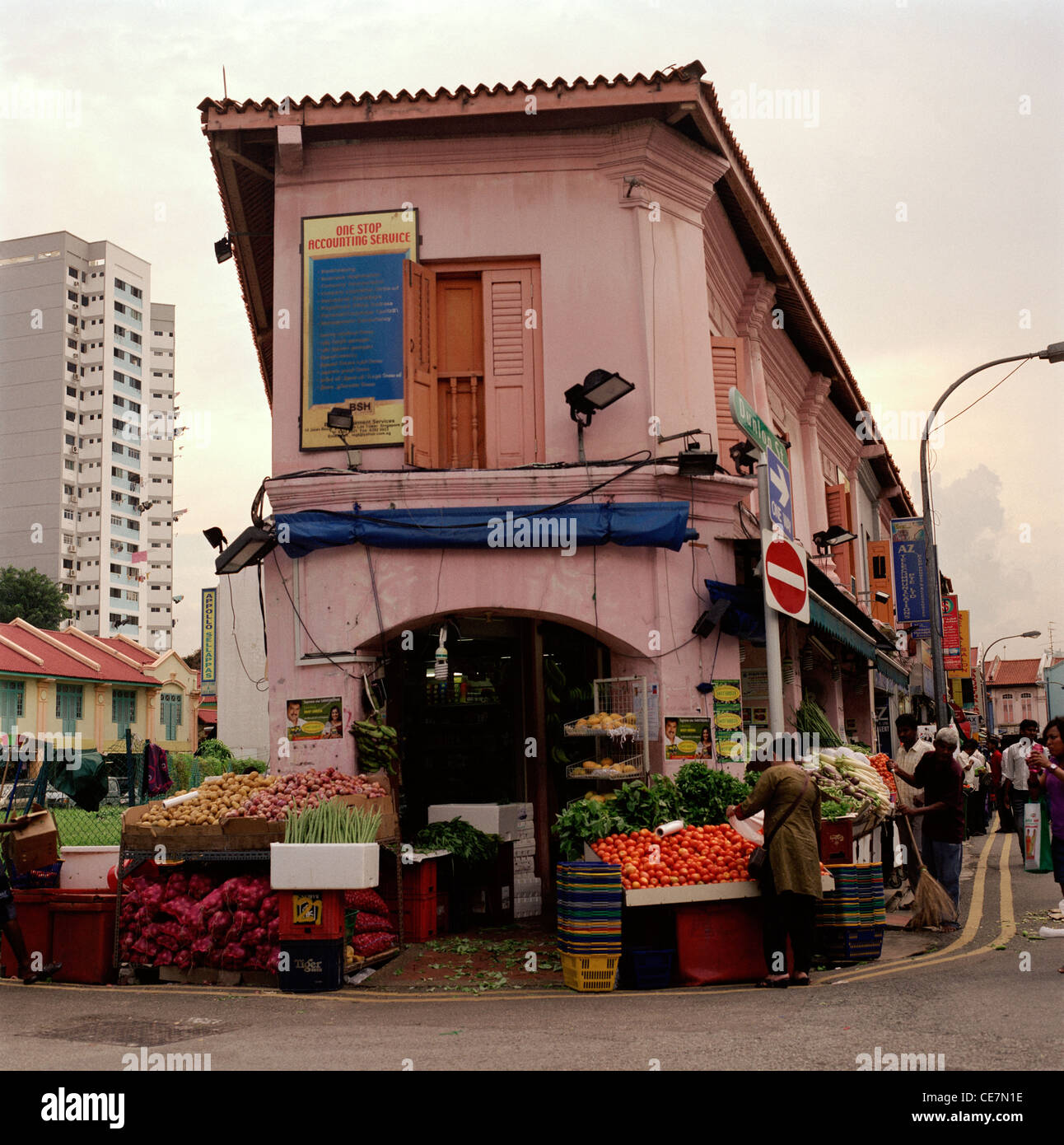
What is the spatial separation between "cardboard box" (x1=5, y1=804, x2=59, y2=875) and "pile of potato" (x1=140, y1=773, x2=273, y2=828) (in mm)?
901

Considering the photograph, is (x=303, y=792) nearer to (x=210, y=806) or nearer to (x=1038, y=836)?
(x=210, y=806)

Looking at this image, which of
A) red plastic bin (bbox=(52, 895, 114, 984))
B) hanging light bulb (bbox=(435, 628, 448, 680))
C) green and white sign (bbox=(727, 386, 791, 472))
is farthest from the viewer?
hanging light bulb (bbox=(435, 628, 448, 680))

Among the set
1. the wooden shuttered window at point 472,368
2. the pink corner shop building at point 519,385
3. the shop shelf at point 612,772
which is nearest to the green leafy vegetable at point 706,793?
the shop shelf at point 612,772

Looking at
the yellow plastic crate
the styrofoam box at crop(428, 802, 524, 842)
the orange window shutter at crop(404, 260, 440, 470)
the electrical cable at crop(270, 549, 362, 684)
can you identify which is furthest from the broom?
the orange window shutter at crop(404, 260, 440, 470)

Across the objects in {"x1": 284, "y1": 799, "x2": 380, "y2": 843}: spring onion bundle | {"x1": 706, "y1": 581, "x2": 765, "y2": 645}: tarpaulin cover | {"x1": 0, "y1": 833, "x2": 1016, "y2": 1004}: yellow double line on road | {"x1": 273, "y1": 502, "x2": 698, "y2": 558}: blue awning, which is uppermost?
{"x1": 273, "y1": 502, "x2": 698, "y2": 558}: blue awning

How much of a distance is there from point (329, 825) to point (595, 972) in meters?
2.44

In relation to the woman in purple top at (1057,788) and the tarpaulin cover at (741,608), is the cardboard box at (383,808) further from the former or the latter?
the woman in purple top at (1057,788)

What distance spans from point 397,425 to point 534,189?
10.3ft

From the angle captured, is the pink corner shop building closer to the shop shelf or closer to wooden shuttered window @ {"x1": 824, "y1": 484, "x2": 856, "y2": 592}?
the shop shelf

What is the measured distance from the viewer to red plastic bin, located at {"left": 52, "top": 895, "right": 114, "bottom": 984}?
400 inches

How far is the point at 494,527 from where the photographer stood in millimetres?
Answer: 11617

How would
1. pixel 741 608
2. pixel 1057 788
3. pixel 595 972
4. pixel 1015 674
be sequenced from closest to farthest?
pixel 595 972 → pixel 1057 788 → pixel 741 608 → pixel 1015 674

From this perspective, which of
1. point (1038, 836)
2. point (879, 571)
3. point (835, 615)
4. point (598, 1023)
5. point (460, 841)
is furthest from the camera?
point (879, 571)

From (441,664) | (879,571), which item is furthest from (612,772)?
Result: (879,571)
